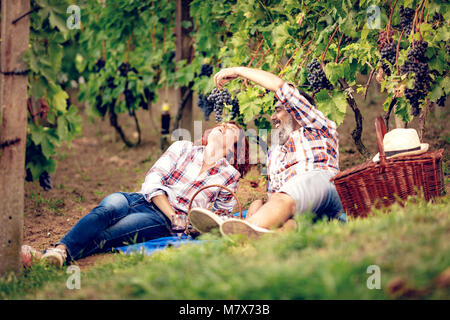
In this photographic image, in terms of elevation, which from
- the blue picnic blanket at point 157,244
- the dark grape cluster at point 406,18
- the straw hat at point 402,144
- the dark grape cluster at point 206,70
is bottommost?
the blue picnic blanket at point 157,244

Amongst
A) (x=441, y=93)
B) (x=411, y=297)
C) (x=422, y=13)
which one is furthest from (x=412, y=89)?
(x=411, y=297)

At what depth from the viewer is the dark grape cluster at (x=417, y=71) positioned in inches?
136

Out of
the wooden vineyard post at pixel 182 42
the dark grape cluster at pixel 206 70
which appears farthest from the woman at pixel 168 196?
the wooden vineyard post at pixel 182 42

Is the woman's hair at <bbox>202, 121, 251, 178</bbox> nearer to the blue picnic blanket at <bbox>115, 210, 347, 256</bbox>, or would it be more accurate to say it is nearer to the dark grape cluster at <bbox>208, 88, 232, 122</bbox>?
the dark grape cluster at <bbox>208, 88, 232, 122</bbox>

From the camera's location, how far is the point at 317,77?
3.98m

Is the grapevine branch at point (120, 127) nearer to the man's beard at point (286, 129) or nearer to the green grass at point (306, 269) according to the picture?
the man's beard at point (286, 129)

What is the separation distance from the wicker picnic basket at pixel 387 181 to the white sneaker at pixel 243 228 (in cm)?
62

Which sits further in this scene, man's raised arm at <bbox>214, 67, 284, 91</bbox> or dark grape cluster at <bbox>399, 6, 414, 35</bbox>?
dark grape cluster at <bbox>399, 6, 414, 35</bbox>

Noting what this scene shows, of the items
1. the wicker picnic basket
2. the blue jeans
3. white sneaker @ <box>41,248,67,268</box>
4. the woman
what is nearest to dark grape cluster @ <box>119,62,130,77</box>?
the woman

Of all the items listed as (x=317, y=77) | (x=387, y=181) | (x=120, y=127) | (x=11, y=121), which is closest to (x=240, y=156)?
(x=317, y=77)

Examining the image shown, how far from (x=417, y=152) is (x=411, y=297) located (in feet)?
4.42

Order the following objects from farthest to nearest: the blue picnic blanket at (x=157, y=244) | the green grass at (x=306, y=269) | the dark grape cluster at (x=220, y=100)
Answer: the dark grape cluster at (x=220, y=100) < the blue picnic blanket at (x=157, y=244) < the green grass at (x=306, y=269)

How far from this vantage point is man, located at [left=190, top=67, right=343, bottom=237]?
3.07 metres

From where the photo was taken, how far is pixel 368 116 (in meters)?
8.18
